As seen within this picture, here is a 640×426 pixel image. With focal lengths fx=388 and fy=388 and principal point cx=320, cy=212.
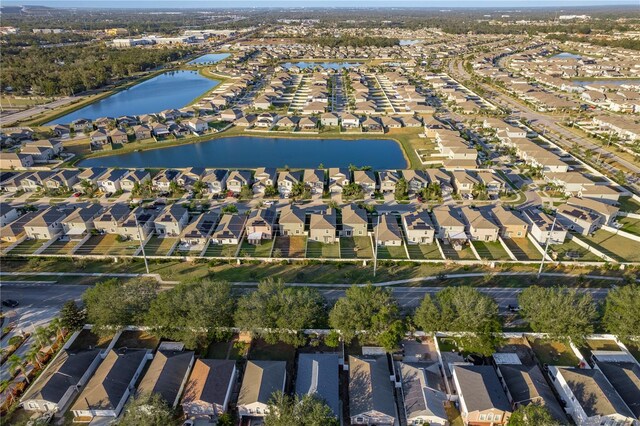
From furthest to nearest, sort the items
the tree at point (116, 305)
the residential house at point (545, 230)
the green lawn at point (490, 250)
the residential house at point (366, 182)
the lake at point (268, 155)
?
the lake at point (268, 155)
the residential house at point (366, 182)
the residential house at point (545, 230)
the green lawn at point (490, 250)
the tree at point (116, 305)

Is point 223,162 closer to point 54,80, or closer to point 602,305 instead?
point 602,305

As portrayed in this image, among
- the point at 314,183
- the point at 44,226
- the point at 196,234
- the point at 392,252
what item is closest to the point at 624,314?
the point at 392,252

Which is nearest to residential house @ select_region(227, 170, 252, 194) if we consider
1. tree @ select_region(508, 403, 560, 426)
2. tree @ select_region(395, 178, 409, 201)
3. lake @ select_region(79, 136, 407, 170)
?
lake @ select_region(79, 136, 407, 170)

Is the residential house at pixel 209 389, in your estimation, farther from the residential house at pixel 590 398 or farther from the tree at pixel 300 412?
the residential house at pixel 590 398

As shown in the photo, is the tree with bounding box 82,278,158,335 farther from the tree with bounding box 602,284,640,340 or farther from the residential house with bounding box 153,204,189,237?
the tree with bounding box 602,284,640,340

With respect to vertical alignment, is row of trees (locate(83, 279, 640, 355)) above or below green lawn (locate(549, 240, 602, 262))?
above

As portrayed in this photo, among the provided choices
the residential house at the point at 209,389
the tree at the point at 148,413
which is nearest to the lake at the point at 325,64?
the residential house at the point at 209,389
